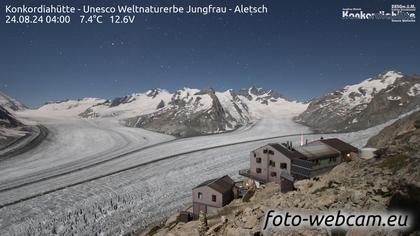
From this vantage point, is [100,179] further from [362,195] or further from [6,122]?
[6,122]

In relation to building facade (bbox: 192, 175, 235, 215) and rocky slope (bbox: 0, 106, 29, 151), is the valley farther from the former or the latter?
building facade (bbox: 192, 175, 235, 215)

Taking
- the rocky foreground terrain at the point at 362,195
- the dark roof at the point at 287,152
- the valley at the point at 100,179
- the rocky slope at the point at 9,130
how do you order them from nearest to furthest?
the rocky foreground terrain at the point at 362,195 < the dark roof at the point at 287,152 < the valley at the point at 100,179 < the rocky slope at the point at 9,130

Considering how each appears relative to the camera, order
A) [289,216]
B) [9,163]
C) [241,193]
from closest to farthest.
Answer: [289,216]
[241,193]
[9,163]

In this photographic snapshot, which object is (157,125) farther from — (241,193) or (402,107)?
(241,193)

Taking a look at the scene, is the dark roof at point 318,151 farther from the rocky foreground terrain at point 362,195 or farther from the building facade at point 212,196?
the rocky foreground terrain at point 362,195

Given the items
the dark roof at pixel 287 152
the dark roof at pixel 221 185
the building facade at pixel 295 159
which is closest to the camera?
the dark roof at pixel 221 185

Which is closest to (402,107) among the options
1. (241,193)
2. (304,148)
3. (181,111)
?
(181,111)

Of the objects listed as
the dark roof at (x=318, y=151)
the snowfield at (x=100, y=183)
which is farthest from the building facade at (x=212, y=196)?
the dark roof at (x=318, y=151)

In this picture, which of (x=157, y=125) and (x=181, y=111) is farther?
(x=181, y=111)
